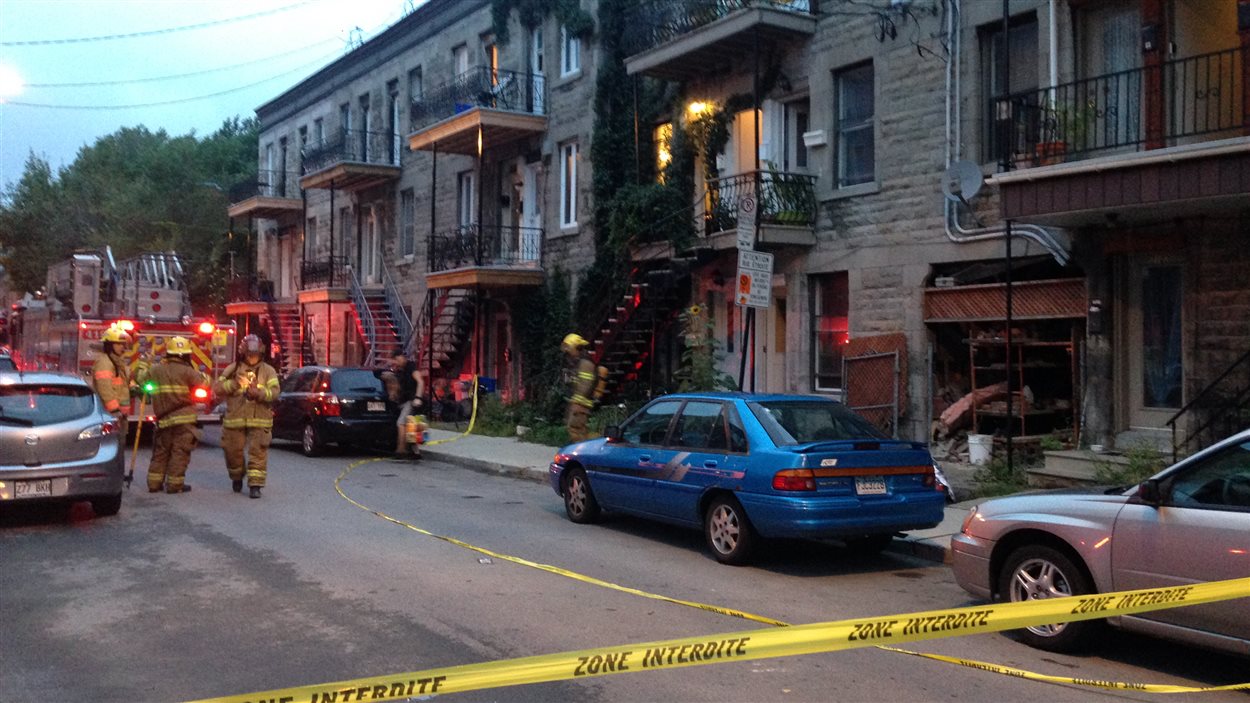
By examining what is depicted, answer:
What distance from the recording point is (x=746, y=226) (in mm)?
13180

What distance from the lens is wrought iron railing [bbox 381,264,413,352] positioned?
28.7 meters

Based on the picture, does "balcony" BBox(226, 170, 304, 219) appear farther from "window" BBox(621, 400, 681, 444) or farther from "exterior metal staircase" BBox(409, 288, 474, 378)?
"window" BBox(621, 400, 681, 444)

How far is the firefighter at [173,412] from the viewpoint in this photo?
1243cm

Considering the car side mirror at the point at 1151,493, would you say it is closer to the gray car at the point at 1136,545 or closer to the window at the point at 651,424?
the gray car at the point at 1136,545

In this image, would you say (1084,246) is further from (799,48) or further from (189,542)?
(189,542)

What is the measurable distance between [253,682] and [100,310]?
53.4 feet

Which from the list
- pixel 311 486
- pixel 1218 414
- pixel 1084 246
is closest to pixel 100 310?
pixel 311 486

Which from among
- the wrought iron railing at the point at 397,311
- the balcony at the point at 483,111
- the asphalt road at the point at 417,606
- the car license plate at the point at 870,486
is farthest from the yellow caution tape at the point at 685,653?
the wrought iron railing at the point at 397,311

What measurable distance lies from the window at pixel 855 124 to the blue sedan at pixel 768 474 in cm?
723

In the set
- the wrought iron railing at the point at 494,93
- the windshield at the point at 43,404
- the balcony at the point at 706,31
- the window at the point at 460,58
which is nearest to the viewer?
the windshield at the point at 43,404

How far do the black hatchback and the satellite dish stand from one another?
10149mm

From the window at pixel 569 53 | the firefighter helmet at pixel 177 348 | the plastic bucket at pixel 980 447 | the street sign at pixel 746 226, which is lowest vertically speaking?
the plastic bucket at pixel 980 447

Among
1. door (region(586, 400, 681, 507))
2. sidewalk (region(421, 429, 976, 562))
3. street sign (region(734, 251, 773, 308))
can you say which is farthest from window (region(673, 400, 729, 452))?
street sign (region(734, 251, 773, 308))

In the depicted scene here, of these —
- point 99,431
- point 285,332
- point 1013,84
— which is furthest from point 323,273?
point 1013,84
